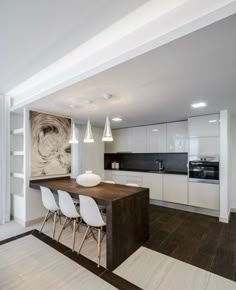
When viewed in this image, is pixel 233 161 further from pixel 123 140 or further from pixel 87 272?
pixel 87 272

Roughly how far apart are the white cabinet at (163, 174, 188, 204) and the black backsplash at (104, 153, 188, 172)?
701 millimetres

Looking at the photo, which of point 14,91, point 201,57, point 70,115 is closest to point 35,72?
point 14,91

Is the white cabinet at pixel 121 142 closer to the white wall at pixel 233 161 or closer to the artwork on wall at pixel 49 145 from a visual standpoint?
the artwork on wall at pixel 49 145

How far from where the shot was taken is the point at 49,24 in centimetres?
156

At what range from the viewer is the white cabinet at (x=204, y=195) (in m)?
3.73

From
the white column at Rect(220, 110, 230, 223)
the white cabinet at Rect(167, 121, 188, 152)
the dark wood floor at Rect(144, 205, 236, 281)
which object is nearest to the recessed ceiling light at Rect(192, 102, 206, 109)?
the white column at Rect(220, 110, 230, 223)

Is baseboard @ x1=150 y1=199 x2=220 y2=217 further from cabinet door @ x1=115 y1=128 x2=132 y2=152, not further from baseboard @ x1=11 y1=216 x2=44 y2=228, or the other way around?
baseboard @ x1=11 y1=216 x2=44 y2=228

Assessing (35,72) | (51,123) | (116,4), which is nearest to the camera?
(116,4)

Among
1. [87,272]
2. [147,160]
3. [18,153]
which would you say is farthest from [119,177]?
[87,272]

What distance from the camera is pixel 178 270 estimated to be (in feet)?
6.76

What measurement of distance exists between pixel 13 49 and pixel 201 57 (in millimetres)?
2016

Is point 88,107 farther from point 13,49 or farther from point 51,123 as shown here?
point 13,49

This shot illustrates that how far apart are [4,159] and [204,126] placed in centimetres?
440

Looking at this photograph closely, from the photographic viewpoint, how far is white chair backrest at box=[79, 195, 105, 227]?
2180 millimetres
